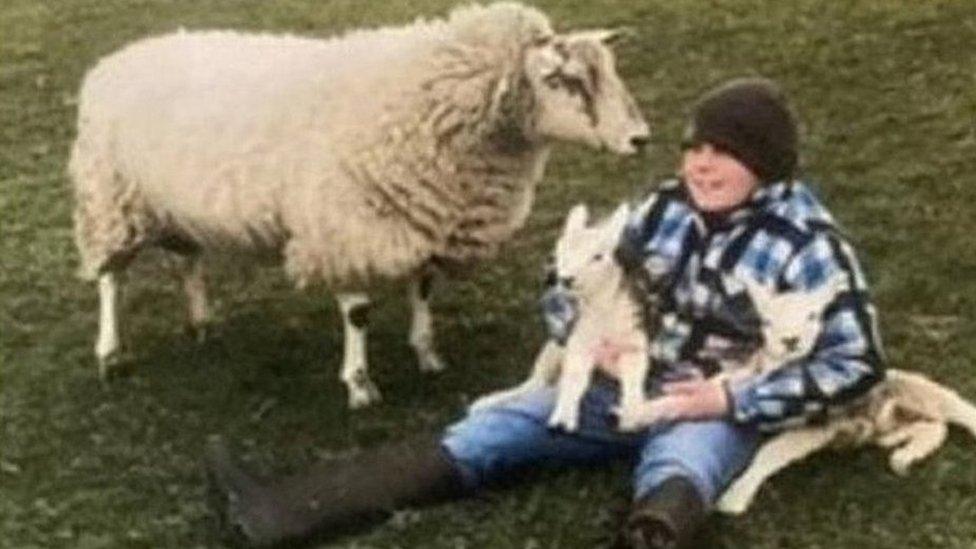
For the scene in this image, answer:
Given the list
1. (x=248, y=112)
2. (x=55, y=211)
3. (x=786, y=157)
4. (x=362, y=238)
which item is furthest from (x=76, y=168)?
(x=786, y=157)

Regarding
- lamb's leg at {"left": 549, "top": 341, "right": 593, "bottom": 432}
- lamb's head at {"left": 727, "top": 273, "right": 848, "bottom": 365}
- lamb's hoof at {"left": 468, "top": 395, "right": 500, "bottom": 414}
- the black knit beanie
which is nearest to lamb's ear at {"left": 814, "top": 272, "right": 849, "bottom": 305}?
lamb's head at {"left": 727, "top": 273, "right": 848, "bottom": 365}

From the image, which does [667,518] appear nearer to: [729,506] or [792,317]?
[729,506]

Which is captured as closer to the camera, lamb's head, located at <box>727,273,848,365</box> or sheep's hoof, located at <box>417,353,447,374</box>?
lamb's head, located at <box>727,273,848,365</box>

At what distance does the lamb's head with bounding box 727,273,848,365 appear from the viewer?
16.3ft

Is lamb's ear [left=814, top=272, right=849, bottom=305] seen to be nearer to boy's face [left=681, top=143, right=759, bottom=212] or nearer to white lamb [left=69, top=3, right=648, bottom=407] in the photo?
boy's face [left=681, top=143, right=759, bottom=212]

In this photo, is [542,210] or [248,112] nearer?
[248,112]

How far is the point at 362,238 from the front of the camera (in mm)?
5707

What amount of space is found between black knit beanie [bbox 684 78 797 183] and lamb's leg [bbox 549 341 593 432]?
49 cm

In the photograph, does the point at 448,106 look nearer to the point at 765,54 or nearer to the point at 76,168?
the point at 76,168

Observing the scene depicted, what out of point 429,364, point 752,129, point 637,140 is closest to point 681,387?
point 752,129

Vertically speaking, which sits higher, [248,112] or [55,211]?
[248,112]

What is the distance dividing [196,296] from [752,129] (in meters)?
2.06

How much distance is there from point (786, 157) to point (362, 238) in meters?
1.08

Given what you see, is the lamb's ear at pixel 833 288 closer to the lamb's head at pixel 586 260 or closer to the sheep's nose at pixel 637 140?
the lamb's head at pixel 586 260
